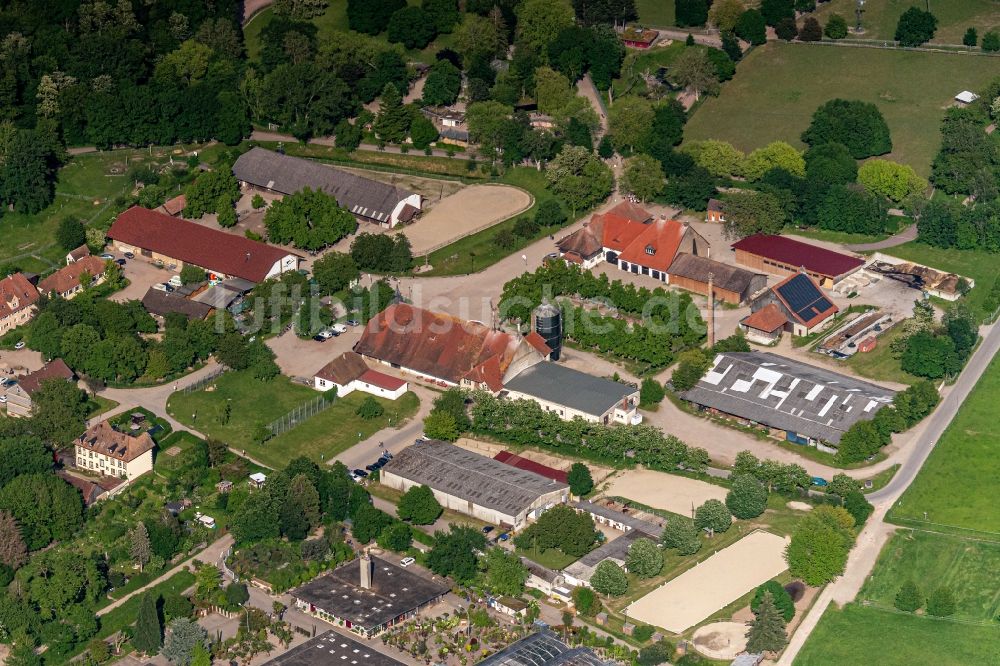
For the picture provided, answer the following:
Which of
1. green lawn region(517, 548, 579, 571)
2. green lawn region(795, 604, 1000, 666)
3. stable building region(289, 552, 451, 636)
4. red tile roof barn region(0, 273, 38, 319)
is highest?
red tile roof barn region(0, 273, 38, 319)

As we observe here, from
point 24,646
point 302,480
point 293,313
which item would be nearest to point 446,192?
point 293,313

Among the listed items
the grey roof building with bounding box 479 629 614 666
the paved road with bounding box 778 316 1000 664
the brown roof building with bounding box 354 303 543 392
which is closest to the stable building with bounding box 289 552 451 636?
the grey roof building with bounding box 479 629 614 666

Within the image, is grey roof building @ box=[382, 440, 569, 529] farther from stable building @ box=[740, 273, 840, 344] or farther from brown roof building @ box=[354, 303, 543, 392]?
stable building @ box=[740, 273, 840, 344]

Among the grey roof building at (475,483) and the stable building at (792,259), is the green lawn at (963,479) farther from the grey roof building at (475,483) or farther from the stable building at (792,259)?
the grey roof building at (475,483)

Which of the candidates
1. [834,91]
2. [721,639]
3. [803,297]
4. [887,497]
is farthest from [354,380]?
[834,91]

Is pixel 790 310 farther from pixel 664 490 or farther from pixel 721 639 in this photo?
pixel 721 639

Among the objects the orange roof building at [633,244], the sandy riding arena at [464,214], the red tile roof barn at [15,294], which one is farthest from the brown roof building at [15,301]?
the orange roof building at [633,244]

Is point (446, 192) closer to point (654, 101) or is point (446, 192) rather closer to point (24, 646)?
point (654, 101)
